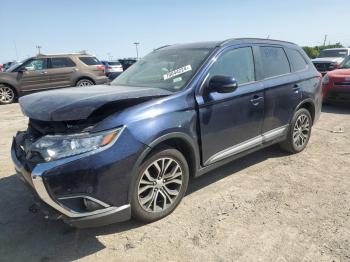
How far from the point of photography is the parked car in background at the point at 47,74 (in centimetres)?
1216

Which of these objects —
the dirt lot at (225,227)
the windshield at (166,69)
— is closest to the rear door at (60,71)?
the dirt lot at (225,227)

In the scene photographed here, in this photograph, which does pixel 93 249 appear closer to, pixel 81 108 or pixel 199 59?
pixel 81 108

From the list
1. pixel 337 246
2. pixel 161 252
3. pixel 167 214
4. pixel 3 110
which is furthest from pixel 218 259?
pixel 3 110

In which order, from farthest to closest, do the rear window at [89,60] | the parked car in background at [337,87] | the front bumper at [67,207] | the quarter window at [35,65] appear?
the rear window at [89,60], the quarter window at [35,65], the parked car in background at [337,87], the front bumper at [67,207]

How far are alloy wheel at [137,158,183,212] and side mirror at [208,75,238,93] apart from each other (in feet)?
2.88

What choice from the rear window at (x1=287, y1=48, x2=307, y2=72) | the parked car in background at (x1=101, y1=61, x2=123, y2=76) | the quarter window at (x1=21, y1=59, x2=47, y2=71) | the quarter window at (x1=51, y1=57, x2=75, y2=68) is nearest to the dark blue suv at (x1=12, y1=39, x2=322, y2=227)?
the rear window at (x1=287, y1=48, x2=307, y2=72)

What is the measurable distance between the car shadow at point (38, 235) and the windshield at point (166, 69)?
4.44ft

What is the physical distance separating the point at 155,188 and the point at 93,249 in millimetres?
780

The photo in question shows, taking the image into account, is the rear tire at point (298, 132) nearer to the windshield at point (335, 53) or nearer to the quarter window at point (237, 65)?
the quarter window at point (237, 65)

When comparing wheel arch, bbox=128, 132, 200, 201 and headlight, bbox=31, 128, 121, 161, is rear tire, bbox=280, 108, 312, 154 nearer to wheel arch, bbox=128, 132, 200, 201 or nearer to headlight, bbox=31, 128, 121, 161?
wheel arch, bbox=128, 132, 200, 201

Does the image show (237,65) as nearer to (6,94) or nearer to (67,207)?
(67,207)

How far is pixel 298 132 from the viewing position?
5.18m

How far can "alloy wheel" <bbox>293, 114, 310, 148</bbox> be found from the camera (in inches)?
201

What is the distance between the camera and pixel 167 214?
11.2ft
